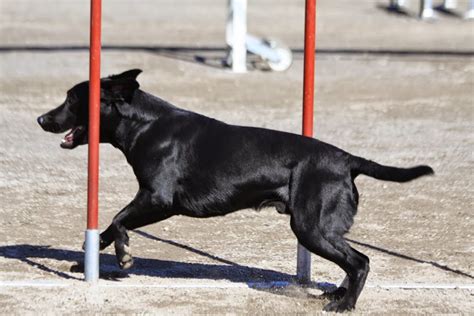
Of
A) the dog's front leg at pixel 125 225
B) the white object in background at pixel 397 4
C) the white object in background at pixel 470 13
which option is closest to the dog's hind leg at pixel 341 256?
the dog's front leg at pixel 125 225

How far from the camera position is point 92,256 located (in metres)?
7.40

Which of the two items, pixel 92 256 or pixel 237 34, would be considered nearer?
pixel 92 256

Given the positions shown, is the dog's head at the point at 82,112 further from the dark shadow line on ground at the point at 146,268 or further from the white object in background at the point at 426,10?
the white object in background at the point at 426,10

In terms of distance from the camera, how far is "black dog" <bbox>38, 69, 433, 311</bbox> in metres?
6.99

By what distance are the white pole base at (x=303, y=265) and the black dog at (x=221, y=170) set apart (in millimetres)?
478

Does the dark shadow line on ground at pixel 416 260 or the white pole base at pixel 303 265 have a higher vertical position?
the white pole base at pixel 303 265

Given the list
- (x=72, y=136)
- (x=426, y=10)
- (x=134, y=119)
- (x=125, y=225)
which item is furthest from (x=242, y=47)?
(x=125, y=225)

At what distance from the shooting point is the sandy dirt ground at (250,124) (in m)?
7.38

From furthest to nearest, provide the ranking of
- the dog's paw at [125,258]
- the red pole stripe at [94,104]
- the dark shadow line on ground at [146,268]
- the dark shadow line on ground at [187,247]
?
the dark shadow line on ground at [187,247] < the dark shadow line on ground at [146,268] < the dog's paw at [125,258] < the red pole stripe at [94,104]

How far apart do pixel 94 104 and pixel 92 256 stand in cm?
99

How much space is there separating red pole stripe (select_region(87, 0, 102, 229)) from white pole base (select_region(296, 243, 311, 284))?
138 cm

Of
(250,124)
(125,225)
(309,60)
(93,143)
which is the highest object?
(309,60)

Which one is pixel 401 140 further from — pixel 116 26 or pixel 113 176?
pixel 116 26

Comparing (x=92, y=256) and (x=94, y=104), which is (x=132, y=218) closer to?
(x=92, y=256)
